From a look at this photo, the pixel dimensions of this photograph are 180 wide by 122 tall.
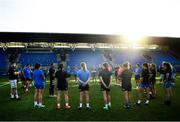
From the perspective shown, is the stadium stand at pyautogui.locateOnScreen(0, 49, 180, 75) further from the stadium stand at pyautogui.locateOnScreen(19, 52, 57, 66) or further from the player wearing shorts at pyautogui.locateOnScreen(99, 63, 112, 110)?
the player wearing shorts at pyautogui.locateOnScreen(99, 63, 112, 110)

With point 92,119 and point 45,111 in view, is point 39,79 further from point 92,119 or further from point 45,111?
point 92,119

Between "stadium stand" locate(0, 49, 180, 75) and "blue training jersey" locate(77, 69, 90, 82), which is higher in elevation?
"stadium stand" locate(0, 49, 180, 75)

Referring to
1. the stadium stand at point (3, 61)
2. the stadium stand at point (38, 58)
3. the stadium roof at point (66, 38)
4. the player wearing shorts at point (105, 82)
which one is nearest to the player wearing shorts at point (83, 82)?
the player wearing shorts at point (105, 82)

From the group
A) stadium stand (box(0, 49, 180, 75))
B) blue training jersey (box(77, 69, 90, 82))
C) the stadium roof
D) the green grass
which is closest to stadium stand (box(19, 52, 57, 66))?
stadium stand (box(0, 49, 180, 75))

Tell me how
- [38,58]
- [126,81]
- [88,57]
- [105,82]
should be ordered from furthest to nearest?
[88,57] < [38,58] < [126,81] < [105,82]

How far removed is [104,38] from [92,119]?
7306 millimetres

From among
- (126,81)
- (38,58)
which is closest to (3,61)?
(38,58)

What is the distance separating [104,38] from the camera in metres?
16.2

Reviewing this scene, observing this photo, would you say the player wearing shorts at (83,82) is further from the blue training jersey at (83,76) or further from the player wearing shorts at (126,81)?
the player wearing shorts at (126,81)

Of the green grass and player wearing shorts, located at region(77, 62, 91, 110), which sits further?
player wearing shorts, located at region(77, 62, 91, 110)

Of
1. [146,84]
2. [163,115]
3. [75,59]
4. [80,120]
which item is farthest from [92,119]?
[75,59]

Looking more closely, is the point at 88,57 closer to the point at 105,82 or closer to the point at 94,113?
the point at 105,82

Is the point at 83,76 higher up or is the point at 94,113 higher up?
the point at 83,76

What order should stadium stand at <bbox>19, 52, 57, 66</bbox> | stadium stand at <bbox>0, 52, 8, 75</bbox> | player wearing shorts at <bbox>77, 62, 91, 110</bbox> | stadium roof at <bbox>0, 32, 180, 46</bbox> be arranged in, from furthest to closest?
1. stadium stand at <bbox>19, 52, 57, 66</bbox>
2. stadium stand at <bbox>0, 52, 8, 75</bbox>
3. stadium roof at <bbox>0, 32, 180, 46</bbox>
4. player wearing shorts at <bbox>77, 62, 91, 110</bbox>
